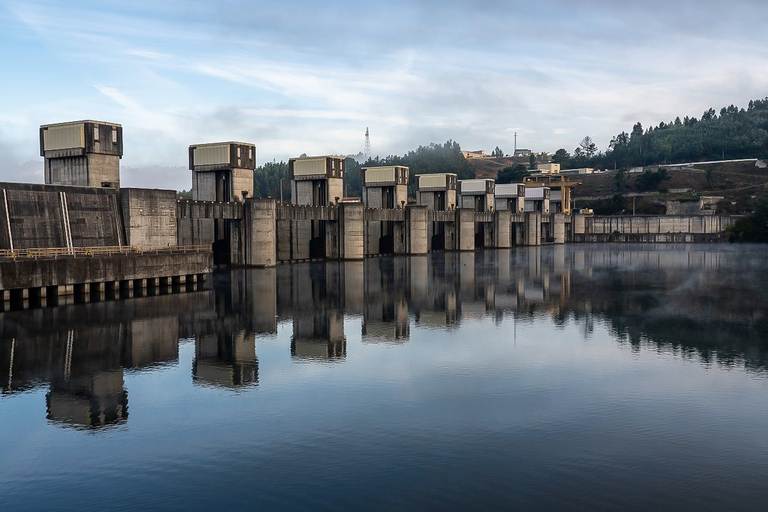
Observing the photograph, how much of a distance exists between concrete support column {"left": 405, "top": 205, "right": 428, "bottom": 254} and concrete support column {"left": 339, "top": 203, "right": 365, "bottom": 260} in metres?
15.7

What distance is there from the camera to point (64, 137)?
66.2 m

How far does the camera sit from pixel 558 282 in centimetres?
7131

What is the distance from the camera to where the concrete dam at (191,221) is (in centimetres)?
5331

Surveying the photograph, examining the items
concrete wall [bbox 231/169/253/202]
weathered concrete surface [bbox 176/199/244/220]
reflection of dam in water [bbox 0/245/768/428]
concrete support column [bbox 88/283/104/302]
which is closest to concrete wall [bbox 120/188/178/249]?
weathered concrete surface [bbox 176/199/244/220]

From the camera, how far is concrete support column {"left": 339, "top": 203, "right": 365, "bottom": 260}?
96.6 m

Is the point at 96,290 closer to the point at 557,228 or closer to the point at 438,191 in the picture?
the point at 438,191

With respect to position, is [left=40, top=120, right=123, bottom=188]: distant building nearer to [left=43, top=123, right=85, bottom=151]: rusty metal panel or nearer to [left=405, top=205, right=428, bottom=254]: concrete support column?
[left=43, top=123, right=85, bottom=151]: rusty metal panel

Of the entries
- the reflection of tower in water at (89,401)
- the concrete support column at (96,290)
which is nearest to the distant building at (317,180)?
the concrete support column at (96,290)

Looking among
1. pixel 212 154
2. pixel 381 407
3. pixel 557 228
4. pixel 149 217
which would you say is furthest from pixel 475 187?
pixel 381 407

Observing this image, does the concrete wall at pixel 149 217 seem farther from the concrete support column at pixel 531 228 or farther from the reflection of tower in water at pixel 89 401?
the concrete support column at pixel 531 228

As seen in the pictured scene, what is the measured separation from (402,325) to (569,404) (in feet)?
62.3

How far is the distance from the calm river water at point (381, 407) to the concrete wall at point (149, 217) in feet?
43.2

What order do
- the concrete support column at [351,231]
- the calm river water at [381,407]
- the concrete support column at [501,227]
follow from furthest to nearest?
1. the concrete support column at [501,227]
2. the concrete support column at [351,231]
3. the calm river water at [381,407]

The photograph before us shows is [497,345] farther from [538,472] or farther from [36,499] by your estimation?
[36,499]
